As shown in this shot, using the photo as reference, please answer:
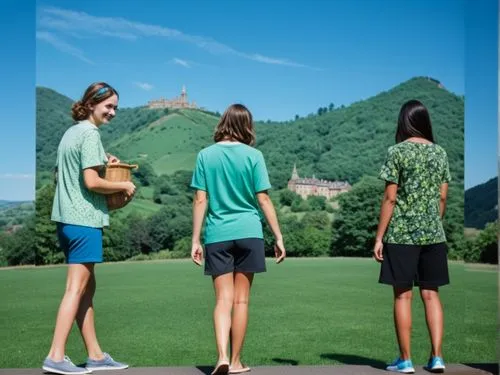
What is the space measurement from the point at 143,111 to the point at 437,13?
9.25 meters

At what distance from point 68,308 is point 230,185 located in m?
0.85

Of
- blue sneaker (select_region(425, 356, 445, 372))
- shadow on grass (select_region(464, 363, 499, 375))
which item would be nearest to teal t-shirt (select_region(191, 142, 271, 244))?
blue sneaker (select_region(425, 356, 445, 372))

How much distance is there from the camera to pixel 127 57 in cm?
1931

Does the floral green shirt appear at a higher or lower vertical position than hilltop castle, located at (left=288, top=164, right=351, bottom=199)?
lower

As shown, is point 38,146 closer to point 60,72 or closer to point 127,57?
point 60,72

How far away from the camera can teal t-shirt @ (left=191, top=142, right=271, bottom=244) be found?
3025 millimetres

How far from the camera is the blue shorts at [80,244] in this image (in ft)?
9.82

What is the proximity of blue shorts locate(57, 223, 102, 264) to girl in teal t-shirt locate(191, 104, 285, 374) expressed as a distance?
42 centimetres

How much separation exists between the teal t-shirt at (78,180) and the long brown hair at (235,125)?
521mm

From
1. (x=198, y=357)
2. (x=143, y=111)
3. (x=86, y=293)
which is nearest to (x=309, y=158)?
(x=143, y=111)

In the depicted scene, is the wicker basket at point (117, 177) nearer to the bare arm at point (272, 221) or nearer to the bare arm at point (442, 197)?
the bare arm at point (272, 221)

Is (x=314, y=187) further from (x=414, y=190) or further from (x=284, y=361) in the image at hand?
(x=414, y=190)

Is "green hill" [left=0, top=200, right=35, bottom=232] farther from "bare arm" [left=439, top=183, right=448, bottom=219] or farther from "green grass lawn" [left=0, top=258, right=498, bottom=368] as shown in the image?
"bare arm" [left=439, top=183, right=448, bottom=219]

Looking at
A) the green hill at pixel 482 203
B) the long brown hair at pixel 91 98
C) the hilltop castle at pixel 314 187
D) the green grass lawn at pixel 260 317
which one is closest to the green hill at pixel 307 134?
the hilltop castle at pixel 314 187
